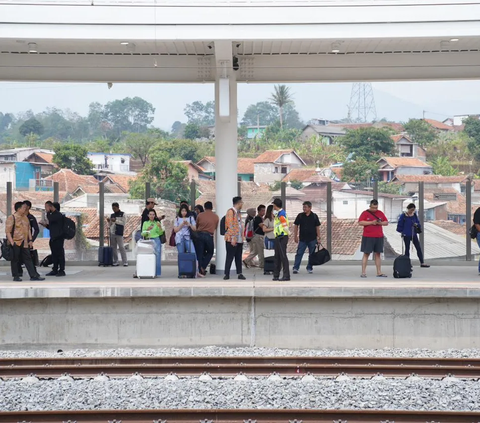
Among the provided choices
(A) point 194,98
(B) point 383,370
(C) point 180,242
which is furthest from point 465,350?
(A) point 194,98

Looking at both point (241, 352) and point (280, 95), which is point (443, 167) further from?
point (241, 352)

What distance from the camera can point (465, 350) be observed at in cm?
1181

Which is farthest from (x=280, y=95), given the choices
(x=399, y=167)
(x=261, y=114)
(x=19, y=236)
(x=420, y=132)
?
(x=19, y=236)

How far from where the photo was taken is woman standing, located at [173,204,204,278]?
47.2 feet

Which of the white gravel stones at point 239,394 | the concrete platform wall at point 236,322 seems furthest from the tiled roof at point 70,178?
the white gravel stones at point 239,394

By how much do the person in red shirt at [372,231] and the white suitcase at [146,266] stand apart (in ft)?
13.0

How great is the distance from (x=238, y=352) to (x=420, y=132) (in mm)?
83018

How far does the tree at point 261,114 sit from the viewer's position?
137 metres

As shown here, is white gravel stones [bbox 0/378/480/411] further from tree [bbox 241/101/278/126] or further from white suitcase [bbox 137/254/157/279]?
tree [bbox 241/101/278/126]

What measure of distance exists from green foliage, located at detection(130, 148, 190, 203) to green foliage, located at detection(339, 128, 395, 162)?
1847cm

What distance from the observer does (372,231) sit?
14.6 meters

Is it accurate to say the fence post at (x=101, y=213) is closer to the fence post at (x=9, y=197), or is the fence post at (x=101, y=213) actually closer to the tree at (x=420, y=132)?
the fence post at (x=9, y=197)
